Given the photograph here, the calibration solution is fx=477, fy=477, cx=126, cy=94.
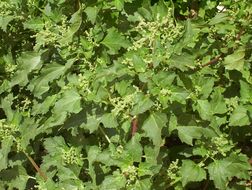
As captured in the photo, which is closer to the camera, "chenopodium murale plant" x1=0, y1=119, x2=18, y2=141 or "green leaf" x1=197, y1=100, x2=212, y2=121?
"green leaf" x1=197, y1=100, x2=212, y2=121

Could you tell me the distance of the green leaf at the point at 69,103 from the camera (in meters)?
2.46

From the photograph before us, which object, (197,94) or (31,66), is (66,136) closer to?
(31,66)

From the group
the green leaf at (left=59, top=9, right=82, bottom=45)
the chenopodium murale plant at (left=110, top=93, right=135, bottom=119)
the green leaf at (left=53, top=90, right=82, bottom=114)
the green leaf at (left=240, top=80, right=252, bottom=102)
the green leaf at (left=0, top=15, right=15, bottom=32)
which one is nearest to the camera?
the chenopodium murale plant at (left=110, top=93, right=135, bottom=119)

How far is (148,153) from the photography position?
2.54m

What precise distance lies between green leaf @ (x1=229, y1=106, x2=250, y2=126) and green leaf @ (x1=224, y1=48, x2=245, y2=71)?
0.77 feet

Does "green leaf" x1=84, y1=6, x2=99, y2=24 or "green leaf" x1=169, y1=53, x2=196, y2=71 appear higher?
"green leaf" x1=84, y1=6, x2=99, y2=24

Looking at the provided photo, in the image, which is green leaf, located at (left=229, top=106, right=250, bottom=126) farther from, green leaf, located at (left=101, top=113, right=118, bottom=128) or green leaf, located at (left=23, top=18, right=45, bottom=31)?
green leaf, located at (left=23, top=18, right=45, bottom=31)

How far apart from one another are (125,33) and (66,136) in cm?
79

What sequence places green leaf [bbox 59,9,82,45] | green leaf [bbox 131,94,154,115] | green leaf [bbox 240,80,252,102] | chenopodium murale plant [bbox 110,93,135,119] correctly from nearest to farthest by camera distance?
green leaf [bbox 131,94,154,115], chenopodium murale plant [bbox 110,93,135,119], green leaf [bbox 59,9,82,45], green leaf [bbox 240,80,252,102]

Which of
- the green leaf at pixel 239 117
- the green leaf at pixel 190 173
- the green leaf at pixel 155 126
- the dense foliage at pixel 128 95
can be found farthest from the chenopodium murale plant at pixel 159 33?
the green leaf at pixel 190 173

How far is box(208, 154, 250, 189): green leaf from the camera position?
263 centimetres

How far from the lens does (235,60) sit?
2.74 m

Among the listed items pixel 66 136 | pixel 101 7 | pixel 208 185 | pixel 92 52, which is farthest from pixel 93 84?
pixel 208 185

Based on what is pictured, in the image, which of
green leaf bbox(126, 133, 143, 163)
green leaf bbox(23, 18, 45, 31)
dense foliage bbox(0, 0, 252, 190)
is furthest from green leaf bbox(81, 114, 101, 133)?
green leaf bbox(23, 18, 45, 31)
